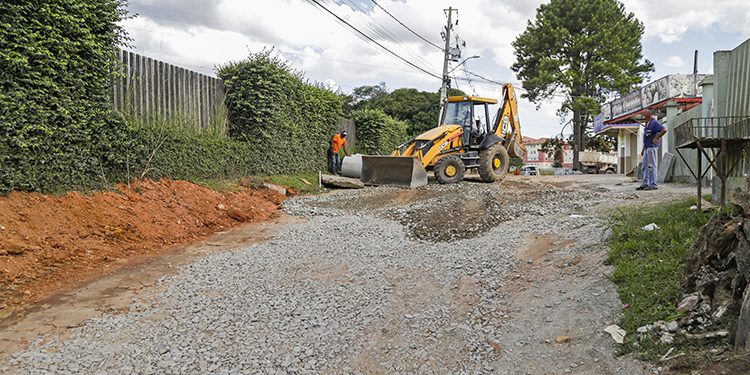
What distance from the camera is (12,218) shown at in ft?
19.2

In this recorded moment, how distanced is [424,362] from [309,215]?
21.6 ft

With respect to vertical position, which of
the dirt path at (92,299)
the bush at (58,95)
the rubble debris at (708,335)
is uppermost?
the bush at (58,95)

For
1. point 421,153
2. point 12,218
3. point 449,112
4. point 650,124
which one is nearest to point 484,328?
point 12,218

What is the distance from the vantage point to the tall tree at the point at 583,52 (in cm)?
3269

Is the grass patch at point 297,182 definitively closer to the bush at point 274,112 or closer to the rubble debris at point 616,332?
the bush at point 274,112

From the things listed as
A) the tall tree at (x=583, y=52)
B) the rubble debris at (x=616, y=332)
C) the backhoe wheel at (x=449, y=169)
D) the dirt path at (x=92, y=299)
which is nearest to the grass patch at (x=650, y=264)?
the rubble debris at (x=616, y=332)

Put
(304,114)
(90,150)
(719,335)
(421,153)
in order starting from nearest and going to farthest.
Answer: (719,335) < (90,150) < (421,153) < (304,114)

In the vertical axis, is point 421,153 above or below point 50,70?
below

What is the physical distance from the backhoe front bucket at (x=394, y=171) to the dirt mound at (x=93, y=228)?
15.4 ft

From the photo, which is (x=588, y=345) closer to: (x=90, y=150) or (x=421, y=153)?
(x=90, y=150)

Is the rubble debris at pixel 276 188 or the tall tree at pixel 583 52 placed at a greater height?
the tall tree at pixel 583 52

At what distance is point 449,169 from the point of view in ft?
46.5

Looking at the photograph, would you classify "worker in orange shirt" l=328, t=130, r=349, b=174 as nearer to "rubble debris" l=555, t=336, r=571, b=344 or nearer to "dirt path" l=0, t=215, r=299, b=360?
"dirt path" l=0, t=215, r=299, b=360

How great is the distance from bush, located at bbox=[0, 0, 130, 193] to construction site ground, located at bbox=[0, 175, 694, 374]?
50cm
